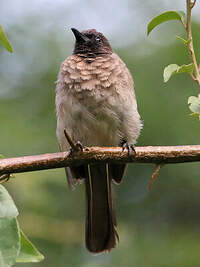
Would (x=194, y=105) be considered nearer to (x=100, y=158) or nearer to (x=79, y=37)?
(x=100, y=158)

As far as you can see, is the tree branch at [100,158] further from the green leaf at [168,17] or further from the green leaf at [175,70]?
the green leaf at [168,17]

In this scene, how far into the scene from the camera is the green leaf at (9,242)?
1513 mm

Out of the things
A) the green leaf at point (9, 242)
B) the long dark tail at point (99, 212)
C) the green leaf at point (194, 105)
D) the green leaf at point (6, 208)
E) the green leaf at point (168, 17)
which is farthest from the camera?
the long dark tail at point (99, 212)

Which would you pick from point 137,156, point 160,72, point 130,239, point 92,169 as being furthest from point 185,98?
point 137,156

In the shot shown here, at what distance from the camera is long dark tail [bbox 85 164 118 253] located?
354cm

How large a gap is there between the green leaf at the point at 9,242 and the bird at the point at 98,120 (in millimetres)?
1870

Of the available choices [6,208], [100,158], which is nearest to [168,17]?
[100,158]

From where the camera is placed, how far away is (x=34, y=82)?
17.0 feet

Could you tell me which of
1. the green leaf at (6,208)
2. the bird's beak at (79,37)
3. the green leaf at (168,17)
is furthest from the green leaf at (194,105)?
the bird's beak at (79,37)

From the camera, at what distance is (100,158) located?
2279 mm

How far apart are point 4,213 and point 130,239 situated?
290cm

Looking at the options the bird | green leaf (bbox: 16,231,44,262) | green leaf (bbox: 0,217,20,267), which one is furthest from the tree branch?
the bird

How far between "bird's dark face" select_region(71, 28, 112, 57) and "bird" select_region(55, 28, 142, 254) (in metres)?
0.24

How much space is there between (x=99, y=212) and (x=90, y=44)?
1.55 meters
